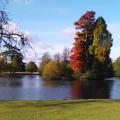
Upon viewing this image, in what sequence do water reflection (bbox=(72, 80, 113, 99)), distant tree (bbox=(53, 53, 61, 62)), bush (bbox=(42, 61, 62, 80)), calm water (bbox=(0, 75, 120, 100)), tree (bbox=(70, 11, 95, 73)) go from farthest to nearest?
distant tree (bbox=(53, 53, 61, 62)) → bush (bbox=(42, 61, 62, 80)) → tree (bbox=(70, 11, 95, 73)) → water reflection (bbox=(72, 80, 113, 99)) → calm water (bbox=(0, 75, 120, 100))

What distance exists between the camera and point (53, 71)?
209 ft

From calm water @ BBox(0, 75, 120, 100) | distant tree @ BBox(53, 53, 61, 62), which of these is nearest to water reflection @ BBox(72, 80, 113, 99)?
calm water @ BBox(0, 75, 120, 100)

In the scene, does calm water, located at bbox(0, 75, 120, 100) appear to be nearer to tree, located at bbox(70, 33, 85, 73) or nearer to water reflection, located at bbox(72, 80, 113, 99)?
water reflection, located at bbox(72, 80, 113, 99)

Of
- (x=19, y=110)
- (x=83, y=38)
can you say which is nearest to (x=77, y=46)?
(x=83, y=38)

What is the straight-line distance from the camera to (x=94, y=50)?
5934cm

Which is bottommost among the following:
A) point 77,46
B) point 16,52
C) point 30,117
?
point 30,117

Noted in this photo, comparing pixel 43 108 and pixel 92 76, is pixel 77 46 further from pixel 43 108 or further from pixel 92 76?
pixel 43 108

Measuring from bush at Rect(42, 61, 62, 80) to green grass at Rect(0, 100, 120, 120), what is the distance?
46.9m

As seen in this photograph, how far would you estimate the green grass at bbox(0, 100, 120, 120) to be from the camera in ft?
43.5

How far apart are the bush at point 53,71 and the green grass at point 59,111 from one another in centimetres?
4687

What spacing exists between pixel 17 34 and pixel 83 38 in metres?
40.6

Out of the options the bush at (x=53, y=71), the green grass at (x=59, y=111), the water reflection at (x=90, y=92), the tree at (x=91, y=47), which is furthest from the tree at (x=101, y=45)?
the green grass at (x=59, y=111)

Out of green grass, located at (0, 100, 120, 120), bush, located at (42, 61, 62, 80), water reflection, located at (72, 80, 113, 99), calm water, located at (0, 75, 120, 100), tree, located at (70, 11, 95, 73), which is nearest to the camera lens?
green grass, located at (0, 100, 120, 120)

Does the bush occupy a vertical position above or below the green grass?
above
